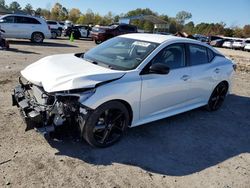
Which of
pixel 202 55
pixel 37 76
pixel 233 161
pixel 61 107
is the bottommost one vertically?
pixel 233 161

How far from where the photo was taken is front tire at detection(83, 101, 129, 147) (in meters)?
4.12

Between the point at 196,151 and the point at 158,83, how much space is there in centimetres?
127

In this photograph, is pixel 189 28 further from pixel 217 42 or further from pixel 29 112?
pixel 29 112

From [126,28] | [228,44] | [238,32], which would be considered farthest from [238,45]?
[238,32]

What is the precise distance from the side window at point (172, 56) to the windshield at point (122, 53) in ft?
0.61

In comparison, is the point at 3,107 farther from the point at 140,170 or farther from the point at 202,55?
the point at 202,55

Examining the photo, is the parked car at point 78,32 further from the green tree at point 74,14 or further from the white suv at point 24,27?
the green tree at point 74,14

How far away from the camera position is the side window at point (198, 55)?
19.0ft

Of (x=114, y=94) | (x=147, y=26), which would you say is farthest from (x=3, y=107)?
(x=147, y=26)

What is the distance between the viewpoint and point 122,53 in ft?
17.0

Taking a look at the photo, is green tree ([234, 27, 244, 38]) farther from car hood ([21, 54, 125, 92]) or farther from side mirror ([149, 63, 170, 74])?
car hood ([21, 54, 125, 92])

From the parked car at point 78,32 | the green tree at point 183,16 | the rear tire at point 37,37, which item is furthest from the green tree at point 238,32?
the rear tire at point 37,37

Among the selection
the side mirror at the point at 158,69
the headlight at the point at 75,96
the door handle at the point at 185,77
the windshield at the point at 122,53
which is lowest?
the headlight at the point at 75,96

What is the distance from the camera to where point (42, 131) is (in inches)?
157
